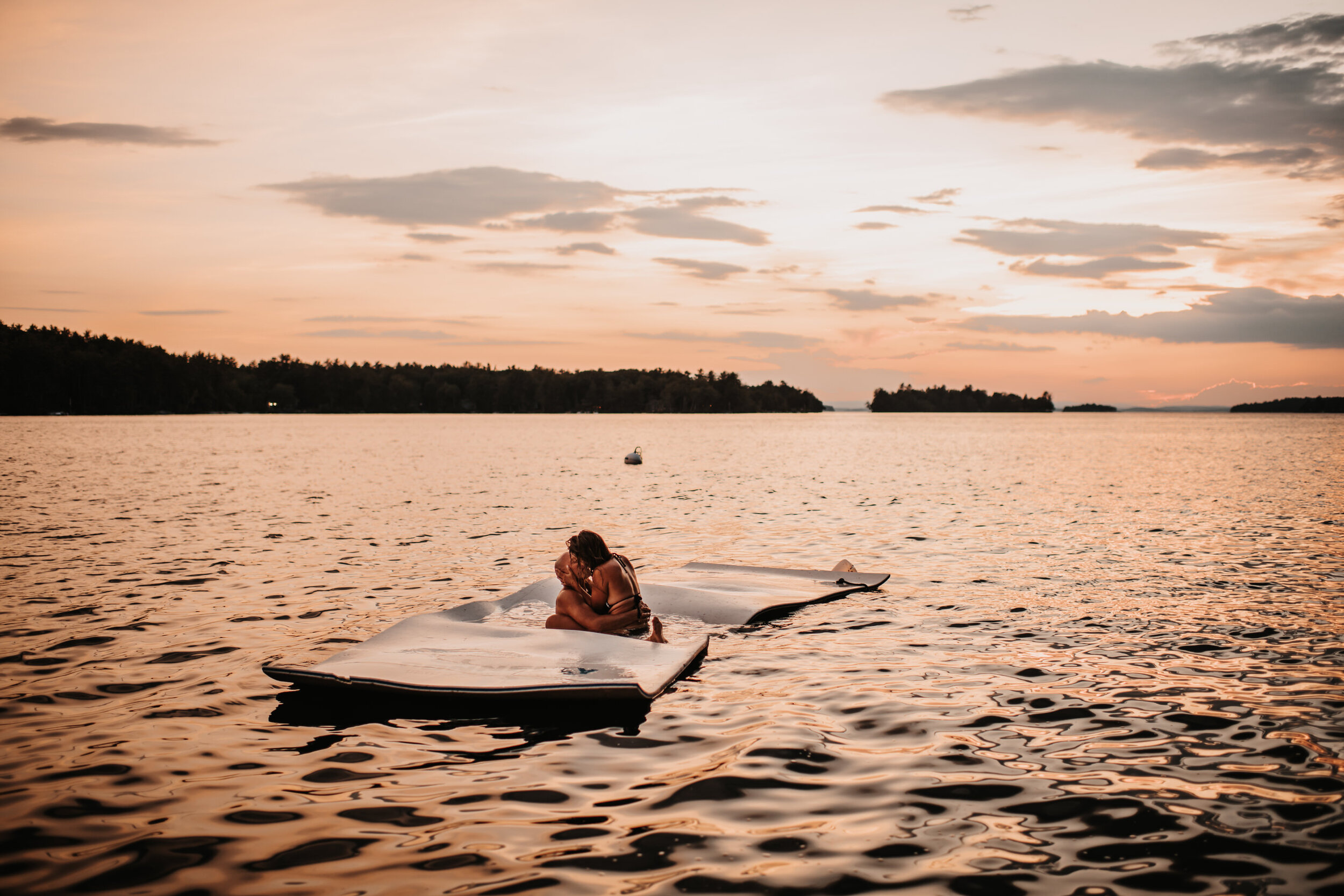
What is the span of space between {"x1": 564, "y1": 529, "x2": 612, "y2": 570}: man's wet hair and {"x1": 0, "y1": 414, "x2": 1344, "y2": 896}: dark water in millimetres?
1796

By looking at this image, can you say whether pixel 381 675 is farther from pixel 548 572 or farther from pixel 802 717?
pixel 548 572

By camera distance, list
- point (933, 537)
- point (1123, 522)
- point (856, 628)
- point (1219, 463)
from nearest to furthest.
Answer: point (856, 628)
point (933, 537)
point (1123, 522)
point (1219, 463)

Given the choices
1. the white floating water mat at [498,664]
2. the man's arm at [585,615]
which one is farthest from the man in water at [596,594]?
the white floating water mat at [498,664]

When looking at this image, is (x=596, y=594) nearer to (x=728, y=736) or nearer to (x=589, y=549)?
(x=589, y=549)

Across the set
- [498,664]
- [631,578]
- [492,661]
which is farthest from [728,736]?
[631,578]

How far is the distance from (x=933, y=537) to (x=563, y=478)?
27.1m

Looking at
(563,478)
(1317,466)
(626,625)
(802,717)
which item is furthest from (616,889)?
(1317,466)

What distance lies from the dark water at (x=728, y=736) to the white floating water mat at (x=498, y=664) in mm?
327

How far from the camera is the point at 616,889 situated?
5.59 m

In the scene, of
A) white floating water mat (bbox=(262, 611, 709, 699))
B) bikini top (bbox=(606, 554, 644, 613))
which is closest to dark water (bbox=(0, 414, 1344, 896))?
white floating water mat (bbox=(262, 611, 709, 699))

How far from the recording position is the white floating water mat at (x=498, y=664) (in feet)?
29.6

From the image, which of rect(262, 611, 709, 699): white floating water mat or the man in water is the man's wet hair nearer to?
the man in water

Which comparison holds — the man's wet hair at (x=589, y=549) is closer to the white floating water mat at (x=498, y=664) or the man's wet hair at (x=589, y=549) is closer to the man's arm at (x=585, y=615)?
the man's arm at (x=585, y=615)

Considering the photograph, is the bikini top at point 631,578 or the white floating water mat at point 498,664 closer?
the white floating water mat at point 498,664
